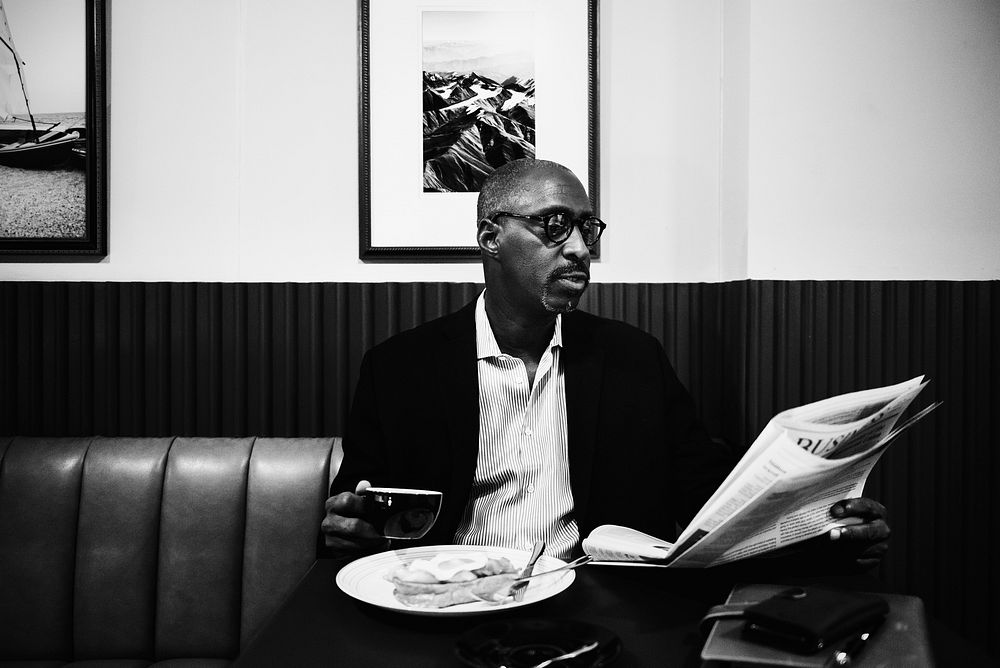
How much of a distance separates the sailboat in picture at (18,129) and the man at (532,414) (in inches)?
53.4

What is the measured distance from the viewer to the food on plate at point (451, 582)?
0.97m

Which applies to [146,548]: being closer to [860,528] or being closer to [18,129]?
[18,129]

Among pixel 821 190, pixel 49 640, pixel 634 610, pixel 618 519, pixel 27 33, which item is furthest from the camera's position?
pixel 27 33

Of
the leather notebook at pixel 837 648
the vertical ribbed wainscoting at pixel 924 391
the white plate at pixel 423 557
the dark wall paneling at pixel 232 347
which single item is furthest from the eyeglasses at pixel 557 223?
the leather notebook at pixel 837 648

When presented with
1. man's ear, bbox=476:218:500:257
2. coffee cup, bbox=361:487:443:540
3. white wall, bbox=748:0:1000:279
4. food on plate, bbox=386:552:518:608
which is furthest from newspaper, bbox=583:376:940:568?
white wall, bbox=748:0:1000:279

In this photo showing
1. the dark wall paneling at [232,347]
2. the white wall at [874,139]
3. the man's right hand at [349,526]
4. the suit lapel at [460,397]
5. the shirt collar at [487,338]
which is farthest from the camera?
the dark wall paneling at [232,347]

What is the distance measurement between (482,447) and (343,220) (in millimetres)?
1011

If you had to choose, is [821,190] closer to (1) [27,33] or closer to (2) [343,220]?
(2) [343,220]

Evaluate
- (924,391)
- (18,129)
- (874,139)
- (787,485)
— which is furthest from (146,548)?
(874,139)

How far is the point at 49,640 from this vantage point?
1836 millimetres

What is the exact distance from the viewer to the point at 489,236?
6.06 ft

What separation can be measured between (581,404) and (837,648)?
0.95 meters

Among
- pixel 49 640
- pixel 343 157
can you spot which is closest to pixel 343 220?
pixel 343 157

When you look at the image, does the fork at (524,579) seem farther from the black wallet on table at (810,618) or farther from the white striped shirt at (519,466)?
the white striped shirt at (519,466)
